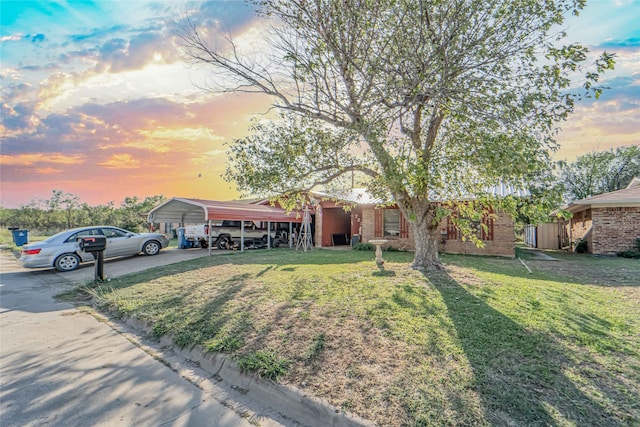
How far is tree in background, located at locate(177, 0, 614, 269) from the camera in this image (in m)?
5.45

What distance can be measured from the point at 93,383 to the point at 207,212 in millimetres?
10445

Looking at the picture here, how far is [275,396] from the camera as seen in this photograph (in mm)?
3053

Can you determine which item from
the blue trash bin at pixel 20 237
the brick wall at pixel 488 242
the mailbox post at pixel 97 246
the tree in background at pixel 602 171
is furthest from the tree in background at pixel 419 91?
the tree in background at pixel 602 171

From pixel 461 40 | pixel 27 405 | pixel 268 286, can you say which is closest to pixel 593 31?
pixel 461 40

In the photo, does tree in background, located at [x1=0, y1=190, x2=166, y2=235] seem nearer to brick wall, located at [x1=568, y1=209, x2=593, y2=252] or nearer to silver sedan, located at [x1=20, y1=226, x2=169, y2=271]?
Answer: silver sedan, located at [x1=20, y1=226, x2=169, y2=271]

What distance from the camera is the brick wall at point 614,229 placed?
13367mm

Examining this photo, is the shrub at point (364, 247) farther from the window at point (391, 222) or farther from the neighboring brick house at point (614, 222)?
Result: the neighboring brick house at point (614, 222)

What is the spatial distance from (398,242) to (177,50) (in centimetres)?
1250

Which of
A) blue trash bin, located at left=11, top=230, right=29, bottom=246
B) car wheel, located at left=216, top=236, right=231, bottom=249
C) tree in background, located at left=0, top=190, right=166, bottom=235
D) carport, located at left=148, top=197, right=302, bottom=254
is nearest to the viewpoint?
carport, located at left=148, top=197, right=302, bottom=254

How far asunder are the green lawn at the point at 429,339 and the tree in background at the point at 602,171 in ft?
103

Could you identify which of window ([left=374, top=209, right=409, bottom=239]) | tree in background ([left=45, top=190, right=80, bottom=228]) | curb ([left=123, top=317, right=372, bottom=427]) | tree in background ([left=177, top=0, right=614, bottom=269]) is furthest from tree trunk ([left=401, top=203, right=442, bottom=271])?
tree in background ([left=45, top=190, right=80, bottom=228])

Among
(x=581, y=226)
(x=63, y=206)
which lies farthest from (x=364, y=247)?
(x=63, y=206)

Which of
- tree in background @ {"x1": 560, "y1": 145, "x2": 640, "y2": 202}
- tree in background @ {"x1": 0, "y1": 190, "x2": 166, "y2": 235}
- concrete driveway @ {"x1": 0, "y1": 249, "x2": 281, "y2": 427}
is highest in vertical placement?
tree in background @ {"x1": 560, "y1": 145, "x2": 640, "y2": 202}

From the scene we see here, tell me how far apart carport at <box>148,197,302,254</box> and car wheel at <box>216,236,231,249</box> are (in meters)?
1.09
